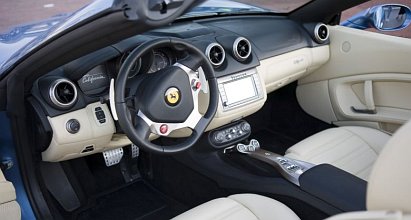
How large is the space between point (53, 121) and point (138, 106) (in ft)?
1.08

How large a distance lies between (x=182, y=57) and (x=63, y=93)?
18.6 inches

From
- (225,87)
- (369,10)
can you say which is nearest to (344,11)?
(369,10)

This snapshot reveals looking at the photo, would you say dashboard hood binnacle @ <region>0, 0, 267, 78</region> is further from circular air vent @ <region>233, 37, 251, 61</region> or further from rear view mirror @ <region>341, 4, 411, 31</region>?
rear view mirror @ <region>341, 4, 411, 31</region>

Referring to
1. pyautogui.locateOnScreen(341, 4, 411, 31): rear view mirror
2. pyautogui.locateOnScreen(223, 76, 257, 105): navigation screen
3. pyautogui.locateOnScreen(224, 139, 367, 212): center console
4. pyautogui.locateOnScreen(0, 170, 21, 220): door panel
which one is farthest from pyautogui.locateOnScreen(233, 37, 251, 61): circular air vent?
pyautogui.locateOnScreen(0, 170, 21, 220): door panel

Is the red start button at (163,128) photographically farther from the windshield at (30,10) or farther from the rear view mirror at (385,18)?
the rear view mirror at (385,18)

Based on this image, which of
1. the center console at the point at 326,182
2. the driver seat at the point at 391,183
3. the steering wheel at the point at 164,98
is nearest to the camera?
the driver seat at the point at 391,183

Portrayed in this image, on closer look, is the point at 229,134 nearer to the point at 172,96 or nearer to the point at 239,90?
the point at 239,90

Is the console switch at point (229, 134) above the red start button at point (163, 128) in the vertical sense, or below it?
below

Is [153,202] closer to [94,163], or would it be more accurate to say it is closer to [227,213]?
[94,163]

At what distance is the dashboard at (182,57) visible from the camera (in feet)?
5.78

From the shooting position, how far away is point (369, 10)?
2.87 meters

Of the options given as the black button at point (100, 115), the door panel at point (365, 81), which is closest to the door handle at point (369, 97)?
the door panel at point (365, 81)

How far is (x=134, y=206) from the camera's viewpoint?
2.54 meters

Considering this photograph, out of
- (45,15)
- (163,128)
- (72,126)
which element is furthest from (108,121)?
A: (45,15)
